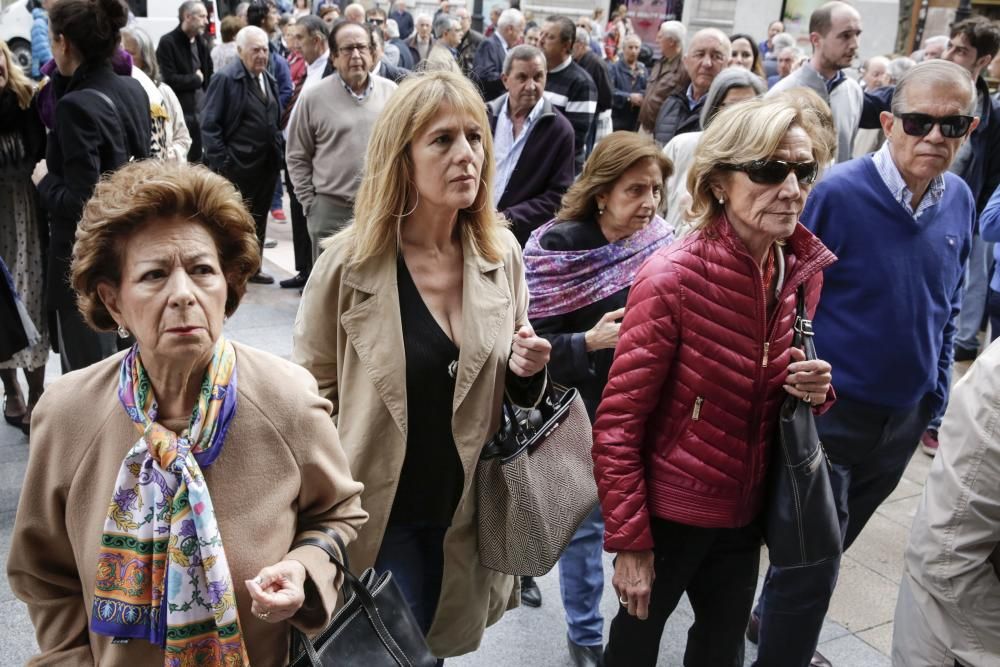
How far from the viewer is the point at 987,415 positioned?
6.86 ft

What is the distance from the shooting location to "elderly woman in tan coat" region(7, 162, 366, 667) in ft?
6.15

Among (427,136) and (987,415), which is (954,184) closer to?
(987,415)

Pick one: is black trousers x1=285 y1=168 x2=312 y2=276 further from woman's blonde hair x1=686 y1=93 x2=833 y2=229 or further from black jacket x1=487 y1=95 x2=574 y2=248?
woman's blonde hair x1=686 y1=93 x2=833 y2=229

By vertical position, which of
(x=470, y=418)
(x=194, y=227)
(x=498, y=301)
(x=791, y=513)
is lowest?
(x=791, y=513)

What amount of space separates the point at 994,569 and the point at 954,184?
67.0 inches

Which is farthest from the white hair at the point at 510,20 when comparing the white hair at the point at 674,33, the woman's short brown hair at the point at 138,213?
the woman's short brown hair at the point at 138,213

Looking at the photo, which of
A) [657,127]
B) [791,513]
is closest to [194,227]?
[791,513]

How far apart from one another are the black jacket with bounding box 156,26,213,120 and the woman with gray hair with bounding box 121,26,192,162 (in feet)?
9.14

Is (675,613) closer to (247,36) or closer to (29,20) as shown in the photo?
(247,36)

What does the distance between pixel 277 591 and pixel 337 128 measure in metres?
4.98

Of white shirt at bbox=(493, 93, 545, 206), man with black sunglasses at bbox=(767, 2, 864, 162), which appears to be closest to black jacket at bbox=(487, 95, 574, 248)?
white shirt at bbox=(493, 93, 545, 206)

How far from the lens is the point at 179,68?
10.0 m

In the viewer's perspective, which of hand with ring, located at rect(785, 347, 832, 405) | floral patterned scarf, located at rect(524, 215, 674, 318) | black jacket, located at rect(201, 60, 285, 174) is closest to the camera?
hand with ring, located at rect(785, 347, 832, 405)

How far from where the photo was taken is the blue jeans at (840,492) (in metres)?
3.10
